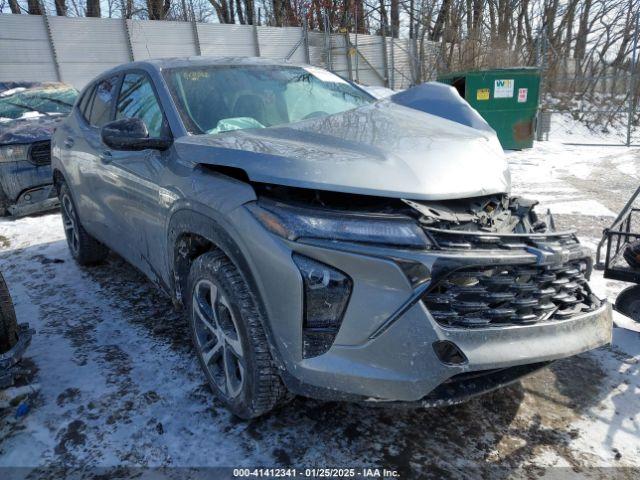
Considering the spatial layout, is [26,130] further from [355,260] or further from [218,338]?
[355,260]

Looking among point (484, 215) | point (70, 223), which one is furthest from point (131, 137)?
point (70, 223)

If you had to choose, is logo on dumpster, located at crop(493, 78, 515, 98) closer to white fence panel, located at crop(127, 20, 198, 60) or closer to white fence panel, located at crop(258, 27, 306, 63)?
white fence panel, located at crop(258, 27, 306, 63)

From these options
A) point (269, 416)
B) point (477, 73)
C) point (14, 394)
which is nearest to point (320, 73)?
point (269, 416)

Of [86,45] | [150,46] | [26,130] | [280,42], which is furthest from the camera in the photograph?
[280,42]

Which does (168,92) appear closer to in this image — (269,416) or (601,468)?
(269,416)

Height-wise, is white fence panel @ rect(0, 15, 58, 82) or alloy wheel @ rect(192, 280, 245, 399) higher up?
white fence panel @ rect(0, 15, 58, 82)

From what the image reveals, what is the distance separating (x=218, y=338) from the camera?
2.29 metres

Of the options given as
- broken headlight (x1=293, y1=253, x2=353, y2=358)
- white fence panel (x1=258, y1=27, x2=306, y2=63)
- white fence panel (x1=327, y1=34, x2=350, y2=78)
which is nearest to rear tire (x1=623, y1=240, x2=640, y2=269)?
broken headlight (x1=293, y1=253, x2=353, y2=358)

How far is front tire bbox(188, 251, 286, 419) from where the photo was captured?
199 cm

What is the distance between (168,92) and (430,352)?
204 cm

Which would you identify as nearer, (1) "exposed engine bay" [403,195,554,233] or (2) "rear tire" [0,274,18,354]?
(1) "exposed engine bay" [403,195,554,233]

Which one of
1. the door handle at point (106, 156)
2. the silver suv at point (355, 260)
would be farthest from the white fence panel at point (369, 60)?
the silver suv at point (355, 260)

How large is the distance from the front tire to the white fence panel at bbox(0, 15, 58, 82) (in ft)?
47.6

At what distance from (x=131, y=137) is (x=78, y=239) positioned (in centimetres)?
231
